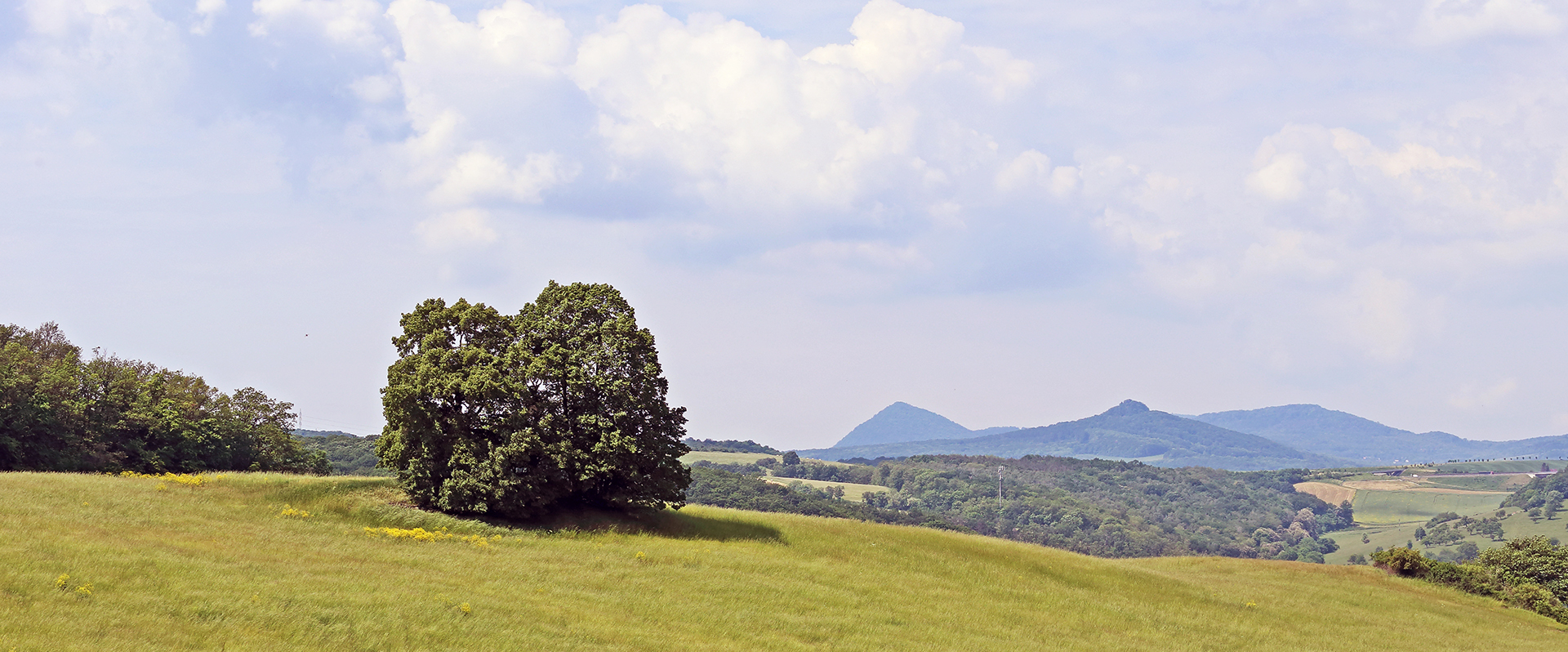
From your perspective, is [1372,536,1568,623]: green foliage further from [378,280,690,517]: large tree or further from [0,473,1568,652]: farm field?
[378,280,690,517]: large tree

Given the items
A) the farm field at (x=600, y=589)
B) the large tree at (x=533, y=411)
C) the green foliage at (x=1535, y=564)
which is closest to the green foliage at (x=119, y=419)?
the farm field at (x=600, y=589)

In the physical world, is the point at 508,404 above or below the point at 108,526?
above

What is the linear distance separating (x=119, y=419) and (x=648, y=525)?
36.9 metres

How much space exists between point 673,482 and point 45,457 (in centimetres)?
3730

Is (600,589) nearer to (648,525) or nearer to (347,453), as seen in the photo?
(648,525)

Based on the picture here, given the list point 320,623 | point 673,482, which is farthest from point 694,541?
point 320,623

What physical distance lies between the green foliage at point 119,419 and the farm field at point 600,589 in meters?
16.8

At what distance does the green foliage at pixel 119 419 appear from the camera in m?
55.2

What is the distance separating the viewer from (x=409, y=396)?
4156 cm

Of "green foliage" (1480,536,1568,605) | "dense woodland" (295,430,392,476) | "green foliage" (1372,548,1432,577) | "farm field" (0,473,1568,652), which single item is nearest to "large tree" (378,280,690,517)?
"farm field" (0,473,1568,652)

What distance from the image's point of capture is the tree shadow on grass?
42094mm

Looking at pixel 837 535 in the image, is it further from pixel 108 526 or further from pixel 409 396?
pixel 108 526

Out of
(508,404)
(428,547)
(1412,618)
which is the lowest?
(1412,618)

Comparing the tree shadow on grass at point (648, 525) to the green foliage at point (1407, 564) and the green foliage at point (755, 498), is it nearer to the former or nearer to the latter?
the green foliage at point (1407, 564)
